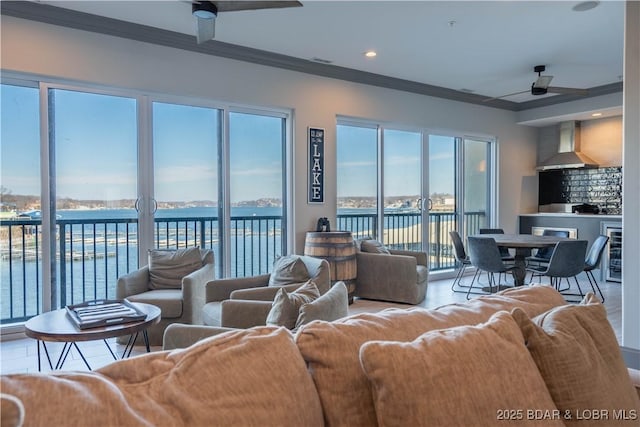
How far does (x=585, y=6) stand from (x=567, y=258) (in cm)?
248

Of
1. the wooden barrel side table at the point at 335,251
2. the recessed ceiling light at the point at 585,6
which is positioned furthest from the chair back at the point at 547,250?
the recessed ceiling light at the point at 585,6

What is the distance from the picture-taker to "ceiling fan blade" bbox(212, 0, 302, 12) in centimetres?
272

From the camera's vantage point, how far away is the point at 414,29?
13.4 ft

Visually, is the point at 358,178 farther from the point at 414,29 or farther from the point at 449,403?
the point at 449,403

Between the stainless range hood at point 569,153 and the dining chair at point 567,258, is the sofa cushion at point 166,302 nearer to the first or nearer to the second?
the dining chair at point 567,258

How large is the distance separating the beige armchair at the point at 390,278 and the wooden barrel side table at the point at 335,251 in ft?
1.29

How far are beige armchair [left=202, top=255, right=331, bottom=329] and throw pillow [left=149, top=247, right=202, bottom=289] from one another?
57cm

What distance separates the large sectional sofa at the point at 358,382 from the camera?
751 millimetres

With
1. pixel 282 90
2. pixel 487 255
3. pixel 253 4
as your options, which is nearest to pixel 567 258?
pixel 487 255

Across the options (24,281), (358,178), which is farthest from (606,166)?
(24,281)

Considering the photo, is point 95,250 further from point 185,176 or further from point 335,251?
point 335,251

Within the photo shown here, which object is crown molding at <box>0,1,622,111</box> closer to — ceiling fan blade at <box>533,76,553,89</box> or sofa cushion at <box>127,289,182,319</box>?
ceiling fan blade at <box>533,76,553,89</box>

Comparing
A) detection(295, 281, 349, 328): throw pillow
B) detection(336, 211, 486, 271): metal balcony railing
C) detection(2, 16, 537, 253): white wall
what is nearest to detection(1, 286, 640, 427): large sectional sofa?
detection(295, 281, 349, 328): throw pillow

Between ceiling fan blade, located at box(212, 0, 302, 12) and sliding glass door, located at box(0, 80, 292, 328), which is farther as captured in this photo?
sliding glass door, located at box(0, 80, 292, 328)
